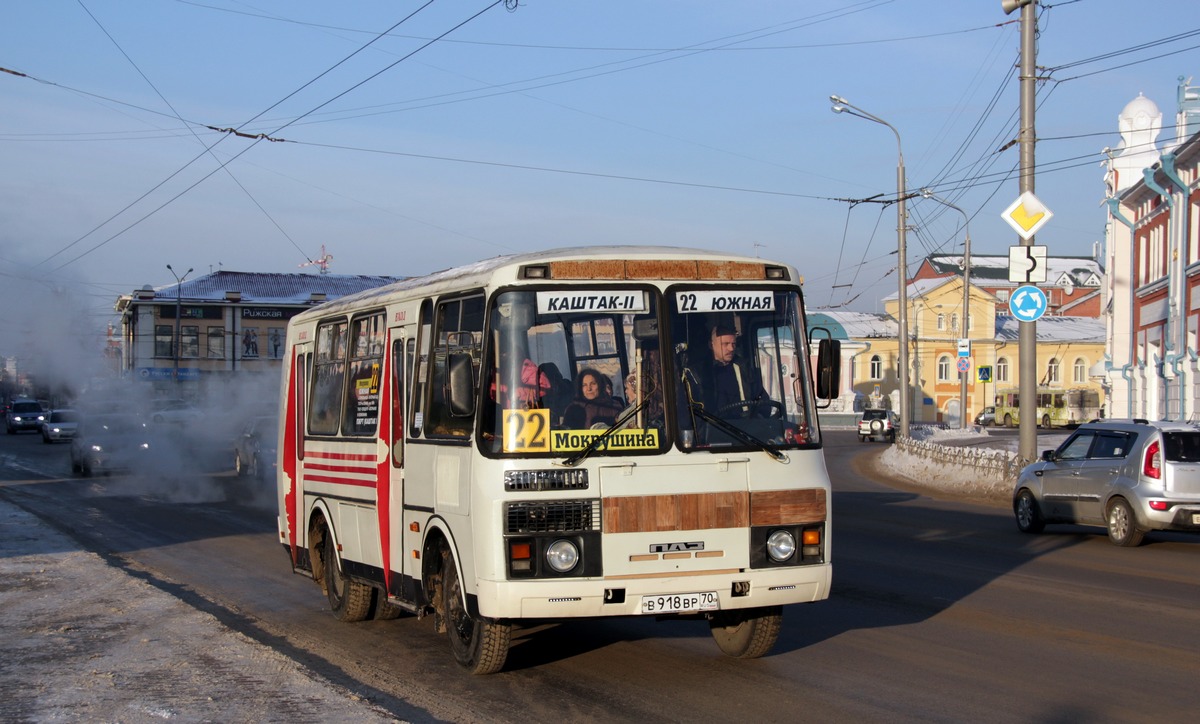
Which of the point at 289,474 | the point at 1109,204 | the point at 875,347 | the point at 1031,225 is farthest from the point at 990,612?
the point at 875,347

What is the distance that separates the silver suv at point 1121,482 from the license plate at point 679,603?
10.0 metres

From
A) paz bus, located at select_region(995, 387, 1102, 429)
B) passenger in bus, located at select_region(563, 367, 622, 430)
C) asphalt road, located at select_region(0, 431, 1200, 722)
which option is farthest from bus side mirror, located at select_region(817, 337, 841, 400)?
paz bus, located at select_region(995, 387, 1102, 429)

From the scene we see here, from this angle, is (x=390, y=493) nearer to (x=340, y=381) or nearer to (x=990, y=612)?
(x=340, y=381)

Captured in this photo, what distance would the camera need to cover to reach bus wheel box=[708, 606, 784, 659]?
8.41 metres

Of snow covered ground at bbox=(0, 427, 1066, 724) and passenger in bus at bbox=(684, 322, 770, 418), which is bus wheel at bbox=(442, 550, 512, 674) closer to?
snow covered ground at bbox=(0, 427, 1066, 724)

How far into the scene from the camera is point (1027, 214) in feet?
67.8

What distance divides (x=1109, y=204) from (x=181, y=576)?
140 ft

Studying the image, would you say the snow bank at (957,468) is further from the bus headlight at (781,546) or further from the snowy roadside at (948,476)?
the bus headlight at (781,546)

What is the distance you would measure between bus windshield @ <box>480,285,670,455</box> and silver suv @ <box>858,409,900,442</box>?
59.5 m

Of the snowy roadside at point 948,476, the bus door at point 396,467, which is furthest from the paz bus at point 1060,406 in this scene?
the bus door at point 396,467

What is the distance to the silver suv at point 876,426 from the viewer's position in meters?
65.9

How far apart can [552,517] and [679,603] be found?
37.1 inches

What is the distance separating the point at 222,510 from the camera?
22.9 m

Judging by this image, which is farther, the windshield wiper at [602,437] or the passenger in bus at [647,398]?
the passenger in bus at [647,398]
